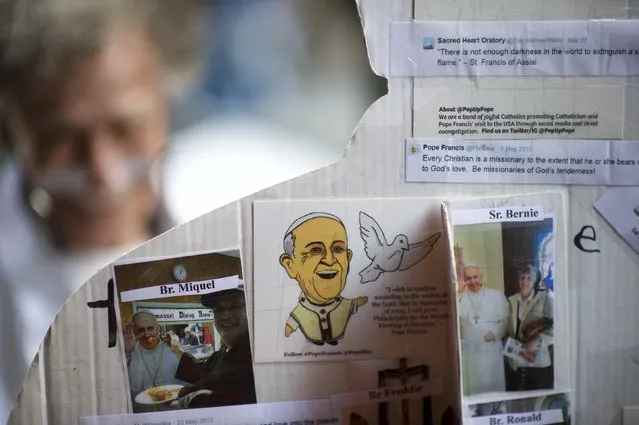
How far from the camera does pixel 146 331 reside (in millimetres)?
729

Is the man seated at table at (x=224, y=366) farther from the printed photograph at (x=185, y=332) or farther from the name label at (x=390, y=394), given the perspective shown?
the name label at (x=390, y=394)

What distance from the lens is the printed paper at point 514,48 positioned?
70 centimetres

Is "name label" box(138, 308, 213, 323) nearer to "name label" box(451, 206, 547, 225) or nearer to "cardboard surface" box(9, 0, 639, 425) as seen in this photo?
"cardboard surface" box(9, 0, 639, 425)

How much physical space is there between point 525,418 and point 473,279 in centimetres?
17

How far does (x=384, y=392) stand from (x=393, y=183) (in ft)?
0.77

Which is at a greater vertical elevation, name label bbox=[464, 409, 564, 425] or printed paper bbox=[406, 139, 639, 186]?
printed paper bbox=[406, 139, 639, 186]

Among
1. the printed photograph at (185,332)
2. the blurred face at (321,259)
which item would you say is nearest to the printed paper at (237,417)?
the printed photograph at (185,332)

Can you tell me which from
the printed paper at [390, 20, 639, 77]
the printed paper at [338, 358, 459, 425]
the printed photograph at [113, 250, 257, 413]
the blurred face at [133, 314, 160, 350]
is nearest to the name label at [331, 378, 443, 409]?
the printed paper at [338, 358, 459, 425]

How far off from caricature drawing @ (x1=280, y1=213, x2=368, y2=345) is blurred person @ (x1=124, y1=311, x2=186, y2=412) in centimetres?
15

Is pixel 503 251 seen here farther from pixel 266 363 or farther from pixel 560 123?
pixel 266 363

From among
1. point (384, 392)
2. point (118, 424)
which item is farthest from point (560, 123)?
point (118, 424)

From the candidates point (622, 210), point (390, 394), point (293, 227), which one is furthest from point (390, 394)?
point (622, 210)

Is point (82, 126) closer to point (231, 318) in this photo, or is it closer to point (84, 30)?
point (84, 30)

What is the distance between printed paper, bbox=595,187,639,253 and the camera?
28.0 inches
